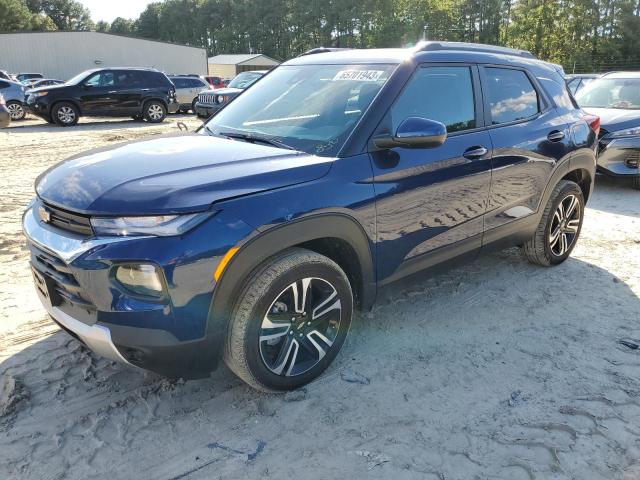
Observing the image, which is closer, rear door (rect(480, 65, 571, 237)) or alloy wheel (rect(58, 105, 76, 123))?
rear door (rect(480, 65, 571, 237))

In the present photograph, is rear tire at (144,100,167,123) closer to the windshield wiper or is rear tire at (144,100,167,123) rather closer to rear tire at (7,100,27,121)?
rear tire at (7,100,27,121)

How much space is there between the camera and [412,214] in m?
3.13

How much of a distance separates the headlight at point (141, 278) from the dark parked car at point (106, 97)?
15515 millimetres

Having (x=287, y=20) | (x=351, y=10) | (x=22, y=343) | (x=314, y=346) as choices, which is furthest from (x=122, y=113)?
(x=287, y=20)

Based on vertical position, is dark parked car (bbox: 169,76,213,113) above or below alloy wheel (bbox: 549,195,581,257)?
above

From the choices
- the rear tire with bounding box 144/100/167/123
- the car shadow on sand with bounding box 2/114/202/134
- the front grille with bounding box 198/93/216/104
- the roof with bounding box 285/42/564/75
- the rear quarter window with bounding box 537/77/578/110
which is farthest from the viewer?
the rear tire with bounding box 144/100/167/123

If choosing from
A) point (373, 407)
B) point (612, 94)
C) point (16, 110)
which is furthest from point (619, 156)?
point (16, 110)

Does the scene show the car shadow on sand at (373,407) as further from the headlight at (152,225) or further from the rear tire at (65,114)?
Result: the rear tire at (65,114)

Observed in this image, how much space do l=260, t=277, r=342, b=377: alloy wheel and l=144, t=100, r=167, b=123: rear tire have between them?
15751 millimetres

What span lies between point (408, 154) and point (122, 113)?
50.9ft

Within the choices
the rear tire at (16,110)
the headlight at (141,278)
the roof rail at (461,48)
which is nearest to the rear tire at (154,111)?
the rear tire at (16,110)

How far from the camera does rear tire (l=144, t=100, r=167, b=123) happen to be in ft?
55.4

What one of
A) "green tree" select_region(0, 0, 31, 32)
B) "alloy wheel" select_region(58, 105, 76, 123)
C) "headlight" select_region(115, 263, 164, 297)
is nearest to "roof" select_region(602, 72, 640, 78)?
"headlight" select_region(115, 263, 164, 297)

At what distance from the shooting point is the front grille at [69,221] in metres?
2.38
